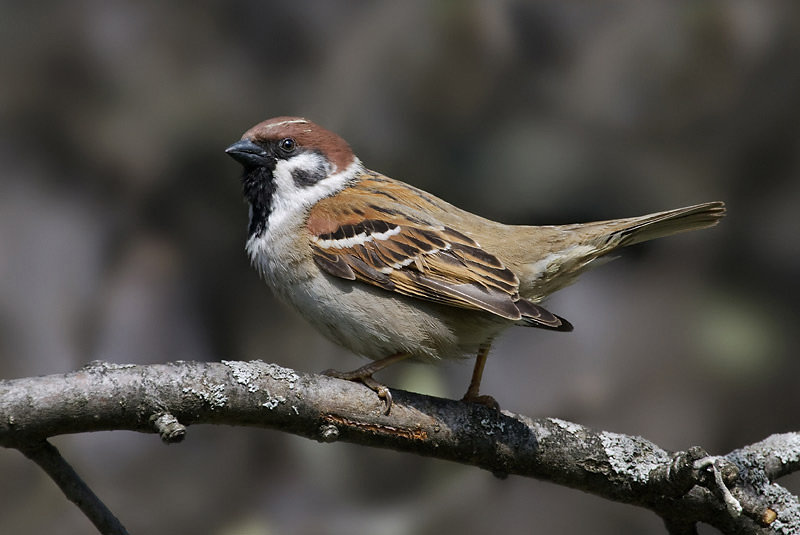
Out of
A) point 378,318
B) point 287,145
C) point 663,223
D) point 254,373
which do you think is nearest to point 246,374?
point 254,373

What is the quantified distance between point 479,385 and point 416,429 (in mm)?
714

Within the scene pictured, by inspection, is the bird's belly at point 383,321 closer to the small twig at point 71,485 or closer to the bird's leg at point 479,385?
the bird's leg at point 479,385

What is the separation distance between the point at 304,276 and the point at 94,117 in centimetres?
212

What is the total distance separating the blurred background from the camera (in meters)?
4.59

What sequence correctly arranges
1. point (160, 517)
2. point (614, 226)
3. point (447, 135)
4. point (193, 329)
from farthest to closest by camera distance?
point (447, 135), point (193, 329), point (160, 517), point (614, 226)

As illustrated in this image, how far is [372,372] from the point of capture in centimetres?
337

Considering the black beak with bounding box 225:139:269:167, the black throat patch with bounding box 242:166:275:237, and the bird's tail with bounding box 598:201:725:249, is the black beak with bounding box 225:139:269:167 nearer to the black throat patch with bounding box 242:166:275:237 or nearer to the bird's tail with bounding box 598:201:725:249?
the black throat patch with bounding box 242:166:275:237

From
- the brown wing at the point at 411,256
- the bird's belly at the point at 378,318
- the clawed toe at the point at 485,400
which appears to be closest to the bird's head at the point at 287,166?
the brown wing at the point at 411,256

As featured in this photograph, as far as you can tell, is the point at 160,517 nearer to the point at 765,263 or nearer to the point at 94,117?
the point at 94,117

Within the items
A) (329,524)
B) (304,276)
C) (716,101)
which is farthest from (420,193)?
(716,101)

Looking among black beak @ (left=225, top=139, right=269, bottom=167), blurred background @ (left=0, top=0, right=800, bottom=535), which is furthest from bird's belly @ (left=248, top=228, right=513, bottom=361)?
blurred background @ (left=0, top=0, right=800, bottom=535)

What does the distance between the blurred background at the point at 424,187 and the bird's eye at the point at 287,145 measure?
1.02 metres

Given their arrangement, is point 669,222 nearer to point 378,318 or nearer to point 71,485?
point 378,318

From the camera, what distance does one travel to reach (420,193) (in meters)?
4.04
